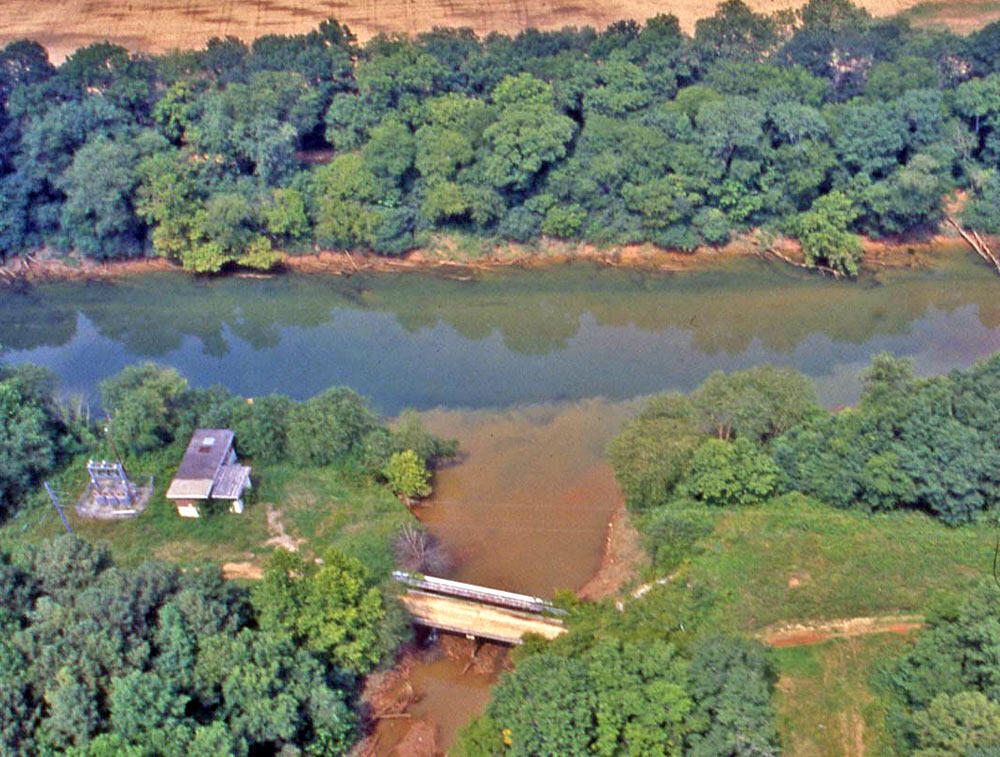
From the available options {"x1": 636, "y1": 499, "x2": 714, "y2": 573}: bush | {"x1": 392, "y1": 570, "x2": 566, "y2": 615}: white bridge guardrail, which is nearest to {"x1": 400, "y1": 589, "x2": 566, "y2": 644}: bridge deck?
{"x1": 392, "y1": 570, "x2": 566, "y2": 615}: white bridge guardrail

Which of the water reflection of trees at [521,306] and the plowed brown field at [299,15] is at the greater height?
the plowed brown field at [299,15]

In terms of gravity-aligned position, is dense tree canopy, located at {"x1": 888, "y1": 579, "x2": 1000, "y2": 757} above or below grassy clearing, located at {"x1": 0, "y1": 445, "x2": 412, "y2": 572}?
above

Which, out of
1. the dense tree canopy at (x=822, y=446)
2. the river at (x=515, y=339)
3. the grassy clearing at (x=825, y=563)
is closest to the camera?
the grassy clearing at (x=825, y=563)

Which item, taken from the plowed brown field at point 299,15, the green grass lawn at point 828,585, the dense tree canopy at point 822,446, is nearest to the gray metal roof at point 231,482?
the dense tree canopy at point 822,446

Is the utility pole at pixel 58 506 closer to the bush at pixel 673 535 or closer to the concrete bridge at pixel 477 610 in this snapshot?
the concrete bridge at pixel 477 610

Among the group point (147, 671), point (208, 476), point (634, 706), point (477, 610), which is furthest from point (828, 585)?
point (208, 476)

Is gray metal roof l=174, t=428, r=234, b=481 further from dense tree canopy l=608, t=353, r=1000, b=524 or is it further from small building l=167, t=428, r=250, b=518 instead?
dense tree canopy l=608, t=353, r=1000, b=524

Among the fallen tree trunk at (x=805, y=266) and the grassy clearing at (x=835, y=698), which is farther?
the fallen tree trunk at (x=805, y=266)
